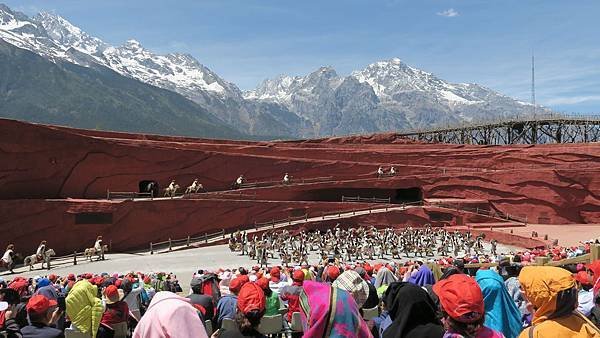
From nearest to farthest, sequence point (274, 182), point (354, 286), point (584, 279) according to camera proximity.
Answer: point (354, 286)
point (584, 279)
point (274, 182)

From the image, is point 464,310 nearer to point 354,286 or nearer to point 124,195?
point 354,286

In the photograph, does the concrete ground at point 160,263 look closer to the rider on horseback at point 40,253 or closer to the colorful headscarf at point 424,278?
the rider on horseback at point 40,253

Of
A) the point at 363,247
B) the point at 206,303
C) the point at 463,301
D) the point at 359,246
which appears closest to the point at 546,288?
the point at 463,301

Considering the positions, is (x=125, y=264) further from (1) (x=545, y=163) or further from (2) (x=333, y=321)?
(1) (x=545, y=163)

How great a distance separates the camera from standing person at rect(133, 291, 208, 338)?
3.57 m

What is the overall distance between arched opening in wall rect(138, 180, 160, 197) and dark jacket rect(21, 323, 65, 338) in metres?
28.3

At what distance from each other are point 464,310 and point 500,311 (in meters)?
1.60

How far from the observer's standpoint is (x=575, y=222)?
38000mm

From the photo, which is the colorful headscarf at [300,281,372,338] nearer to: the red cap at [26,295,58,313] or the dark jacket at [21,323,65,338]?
the dark jacket at [21,323,65,338]

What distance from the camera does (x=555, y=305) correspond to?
3.69 metres

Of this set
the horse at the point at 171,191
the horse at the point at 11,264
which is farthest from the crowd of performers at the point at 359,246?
the horse at the point at 11,264

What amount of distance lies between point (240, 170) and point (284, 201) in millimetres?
5190

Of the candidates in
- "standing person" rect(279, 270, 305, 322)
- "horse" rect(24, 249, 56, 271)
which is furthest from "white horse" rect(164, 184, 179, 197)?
"standing person" rect(279, 270, 305, 322)

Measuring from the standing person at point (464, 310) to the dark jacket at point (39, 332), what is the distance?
373cm
